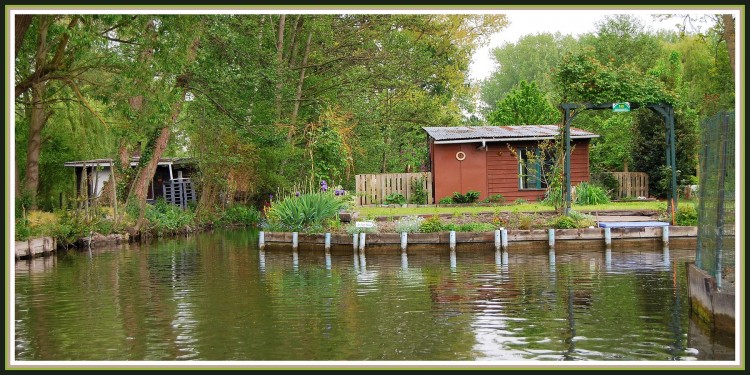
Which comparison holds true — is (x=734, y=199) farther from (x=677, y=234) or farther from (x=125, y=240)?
(x=125, y=240)

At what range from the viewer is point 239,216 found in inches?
1603

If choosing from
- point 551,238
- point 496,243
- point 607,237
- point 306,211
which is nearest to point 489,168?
point 306,211

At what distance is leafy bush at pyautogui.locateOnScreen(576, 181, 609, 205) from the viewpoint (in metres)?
31.7

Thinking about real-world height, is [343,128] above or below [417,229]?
above

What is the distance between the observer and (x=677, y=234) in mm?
23828

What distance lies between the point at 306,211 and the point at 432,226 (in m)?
3.84

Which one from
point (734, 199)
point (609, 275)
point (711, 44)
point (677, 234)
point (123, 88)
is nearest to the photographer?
point (734, 199)

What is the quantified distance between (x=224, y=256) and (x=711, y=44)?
3531cm

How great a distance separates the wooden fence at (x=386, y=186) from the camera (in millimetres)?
35625

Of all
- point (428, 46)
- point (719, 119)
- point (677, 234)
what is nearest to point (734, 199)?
point (719, 119)

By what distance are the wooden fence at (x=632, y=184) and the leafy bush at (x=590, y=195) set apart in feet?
12.8

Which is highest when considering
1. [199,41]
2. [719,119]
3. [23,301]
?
[199,41]

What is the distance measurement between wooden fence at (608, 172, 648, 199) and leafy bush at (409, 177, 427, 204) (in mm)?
7737

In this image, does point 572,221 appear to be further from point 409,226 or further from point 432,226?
point 409,226
